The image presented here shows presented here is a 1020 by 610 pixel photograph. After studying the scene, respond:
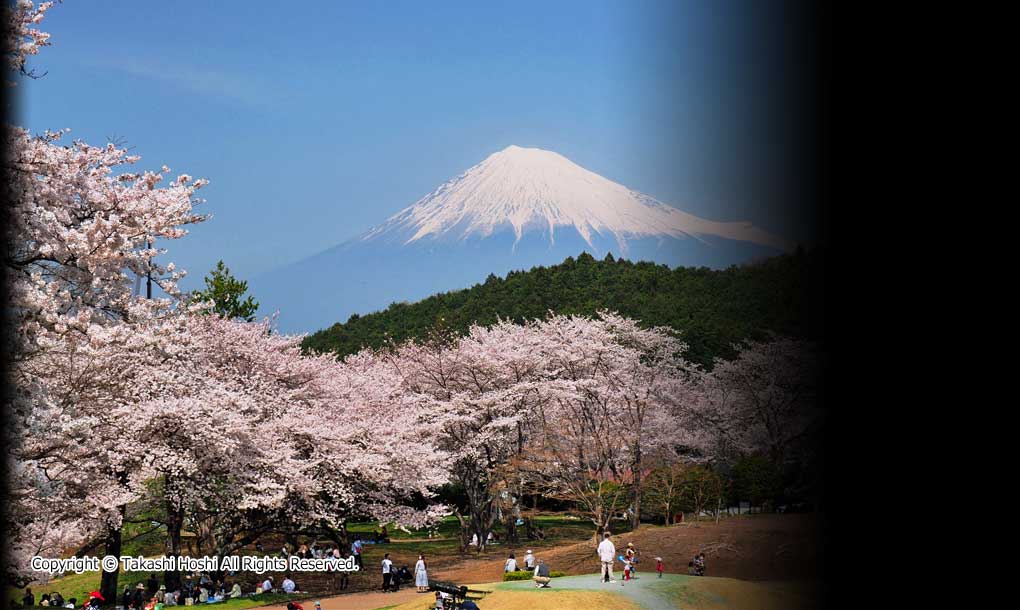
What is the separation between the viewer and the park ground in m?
3.77

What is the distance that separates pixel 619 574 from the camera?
630 inches

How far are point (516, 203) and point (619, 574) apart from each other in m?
85.9

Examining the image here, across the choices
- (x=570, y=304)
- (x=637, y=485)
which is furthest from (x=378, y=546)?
(x=570, y=304)

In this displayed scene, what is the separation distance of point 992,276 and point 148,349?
10501mm

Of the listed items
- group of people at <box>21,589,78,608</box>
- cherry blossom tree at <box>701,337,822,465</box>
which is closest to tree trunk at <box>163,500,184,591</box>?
group of people at <box>21,589,78,608</box>

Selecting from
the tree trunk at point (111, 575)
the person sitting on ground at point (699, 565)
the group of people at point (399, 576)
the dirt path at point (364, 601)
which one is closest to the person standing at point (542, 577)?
the dirt path at point (364, 601)

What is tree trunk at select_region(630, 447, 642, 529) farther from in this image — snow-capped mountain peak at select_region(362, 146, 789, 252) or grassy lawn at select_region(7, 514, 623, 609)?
snow-capped mountain peak at select_region(362, 146, 789, 252)

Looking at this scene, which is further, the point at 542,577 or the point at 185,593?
the point at 185,593

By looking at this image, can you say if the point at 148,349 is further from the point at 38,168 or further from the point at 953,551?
the point at 953,551

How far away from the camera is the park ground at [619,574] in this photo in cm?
377

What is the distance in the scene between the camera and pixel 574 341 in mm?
28562

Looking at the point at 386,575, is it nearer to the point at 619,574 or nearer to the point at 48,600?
the point at 619,574

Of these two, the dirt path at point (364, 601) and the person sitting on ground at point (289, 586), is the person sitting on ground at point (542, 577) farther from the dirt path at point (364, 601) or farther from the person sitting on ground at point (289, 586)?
the person sitting on ground at point (289, 586)

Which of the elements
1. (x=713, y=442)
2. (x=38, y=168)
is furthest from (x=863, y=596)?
(x=713, y=442)
